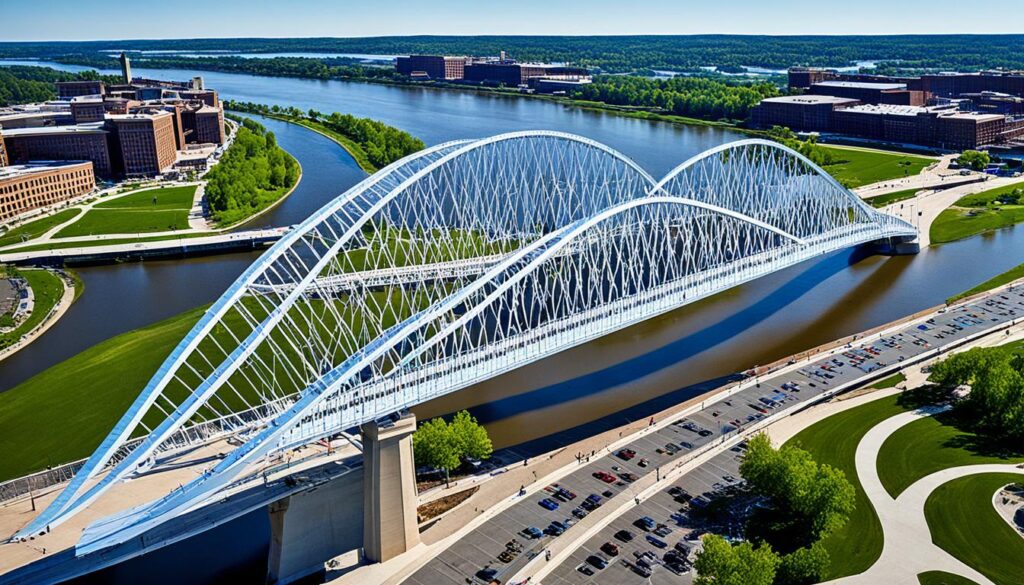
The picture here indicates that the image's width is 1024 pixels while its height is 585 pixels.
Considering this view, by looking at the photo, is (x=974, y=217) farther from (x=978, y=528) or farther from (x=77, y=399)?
(x=77, y=399)

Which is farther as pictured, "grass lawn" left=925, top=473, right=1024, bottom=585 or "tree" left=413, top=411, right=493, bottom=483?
"tree" left=413, top=411, right=493, bottom=483

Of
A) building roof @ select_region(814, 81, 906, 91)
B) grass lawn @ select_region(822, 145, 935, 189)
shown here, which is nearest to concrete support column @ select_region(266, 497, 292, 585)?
grass lawn @ select_region(822, 145, 935, 189)

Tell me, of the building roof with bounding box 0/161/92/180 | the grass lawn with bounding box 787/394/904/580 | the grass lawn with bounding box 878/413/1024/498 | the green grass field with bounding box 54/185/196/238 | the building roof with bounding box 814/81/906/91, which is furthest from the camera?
the building roof with bounding box 814/81/906/91

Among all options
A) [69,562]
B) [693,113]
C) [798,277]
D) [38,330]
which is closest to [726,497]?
[69,562]

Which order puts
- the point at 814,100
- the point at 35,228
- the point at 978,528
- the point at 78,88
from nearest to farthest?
1. the point at 978,528
2. the point at 35,228
3. the point at 814,100
4. the point at 78,88

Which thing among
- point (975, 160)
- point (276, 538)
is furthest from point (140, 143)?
point (975, 160)

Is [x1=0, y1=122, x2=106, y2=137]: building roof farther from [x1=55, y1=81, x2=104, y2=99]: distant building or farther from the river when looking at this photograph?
[x1=55, y1=81, x2=104, y2=99]: distant building

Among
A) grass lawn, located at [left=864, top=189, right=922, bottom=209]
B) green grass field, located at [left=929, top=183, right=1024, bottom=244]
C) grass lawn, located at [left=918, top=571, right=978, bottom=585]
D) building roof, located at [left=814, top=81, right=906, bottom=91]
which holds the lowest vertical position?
grass lawn, located at [left=918, top=571, right=978, bottom=585]

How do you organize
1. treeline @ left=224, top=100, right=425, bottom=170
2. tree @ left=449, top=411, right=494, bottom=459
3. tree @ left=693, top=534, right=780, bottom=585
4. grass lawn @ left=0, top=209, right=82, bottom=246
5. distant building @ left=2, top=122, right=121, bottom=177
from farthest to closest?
treeline @ left=224, top=100, right=425, bottom=170
distant building @ left=2, top=122, right=121, bottom=177
grass lawn @ left=0, top=209, right=82, bottom=246
tree @ left=449, top=411, right=494, bottom=459
tree @ left=693, top=534, right=780, bottom=585
